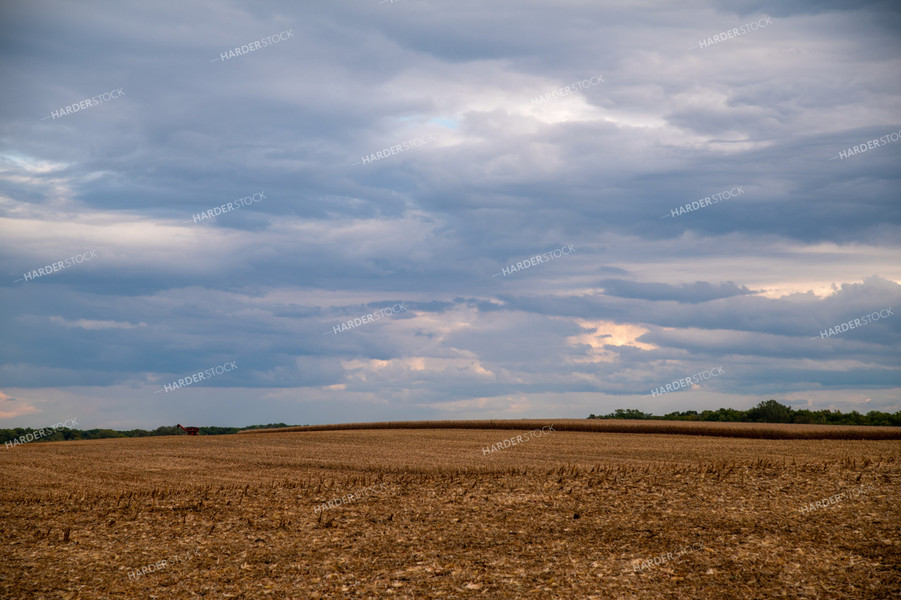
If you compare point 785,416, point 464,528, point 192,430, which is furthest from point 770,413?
point 464,528

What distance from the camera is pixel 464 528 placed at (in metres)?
19.9

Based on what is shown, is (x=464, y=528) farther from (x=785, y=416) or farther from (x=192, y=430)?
(x=785, y=416)

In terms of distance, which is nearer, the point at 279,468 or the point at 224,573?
the point at 224,573

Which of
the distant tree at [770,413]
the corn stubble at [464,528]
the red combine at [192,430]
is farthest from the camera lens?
the distant tree at [770,413]

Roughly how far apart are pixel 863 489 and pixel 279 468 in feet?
75.5

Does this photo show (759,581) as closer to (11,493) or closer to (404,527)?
(404,527)

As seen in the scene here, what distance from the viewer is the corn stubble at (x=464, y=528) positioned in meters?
16.2

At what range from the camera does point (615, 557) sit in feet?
57.5

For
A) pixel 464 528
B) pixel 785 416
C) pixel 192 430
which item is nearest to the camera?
pixel 464 528

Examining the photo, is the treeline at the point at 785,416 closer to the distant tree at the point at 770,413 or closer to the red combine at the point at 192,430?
the distant tree at the point at 770,413

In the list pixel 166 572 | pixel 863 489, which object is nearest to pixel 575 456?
pixel 863 489

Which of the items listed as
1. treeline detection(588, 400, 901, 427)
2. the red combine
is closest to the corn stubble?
the red combine

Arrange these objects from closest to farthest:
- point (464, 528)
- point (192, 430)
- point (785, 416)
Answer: point (464, 528), point (192, 430), point (785, 416)

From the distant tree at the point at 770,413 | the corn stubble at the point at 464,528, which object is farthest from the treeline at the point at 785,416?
the corn stubble at the point at 464,528
